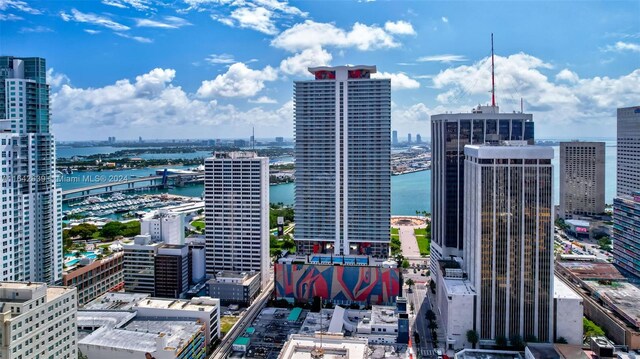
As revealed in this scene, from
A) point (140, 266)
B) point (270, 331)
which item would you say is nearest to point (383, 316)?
point (270, 331)

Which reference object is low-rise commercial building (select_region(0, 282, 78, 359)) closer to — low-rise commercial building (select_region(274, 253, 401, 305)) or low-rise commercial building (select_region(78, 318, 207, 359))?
low-rise commercial building (select_region(78, 318, 207, 359))

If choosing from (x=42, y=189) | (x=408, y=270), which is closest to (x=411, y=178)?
(x=408, y=270)

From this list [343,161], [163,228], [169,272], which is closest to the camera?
[169,272]

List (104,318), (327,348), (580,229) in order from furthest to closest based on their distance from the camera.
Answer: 1. (580,229)
2. (104,318)
3. (327,348)

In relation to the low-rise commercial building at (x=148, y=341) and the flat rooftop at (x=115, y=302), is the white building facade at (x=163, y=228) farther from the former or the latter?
the low-rise commercial building at (x=148, y=341)

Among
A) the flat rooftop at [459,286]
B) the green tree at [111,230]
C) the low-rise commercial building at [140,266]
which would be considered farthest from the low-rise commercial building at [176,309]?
the green tree at [111,230]

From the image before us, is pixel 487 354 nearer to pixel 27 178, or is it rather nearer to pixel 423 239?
pixel 27 178

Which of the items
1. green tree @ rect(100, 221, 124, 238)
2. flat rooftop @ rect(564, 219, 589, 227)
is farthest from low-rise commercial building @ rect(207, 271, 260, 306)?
flat rooftop @ rect(564, 219, 589, 227)
